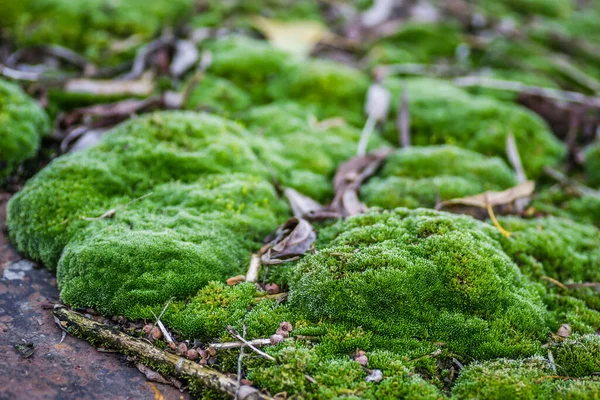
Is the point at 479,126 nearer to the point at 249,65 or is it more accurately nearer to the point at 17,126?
Answer: the point at 249,65

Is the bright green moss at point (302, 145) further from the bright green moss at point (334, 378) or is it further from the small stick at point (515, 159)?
the bright green moss at point (334, 378)

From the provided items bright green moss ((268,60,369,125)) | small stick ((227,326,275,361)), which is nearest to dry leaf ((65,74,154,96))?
bright green moss ((268,60,369,125))

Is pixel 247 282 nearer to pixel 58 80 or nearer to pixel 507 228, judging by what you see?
pixel 507 228

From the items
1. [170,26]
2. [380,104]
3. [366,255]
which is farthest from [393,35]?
[366,255]

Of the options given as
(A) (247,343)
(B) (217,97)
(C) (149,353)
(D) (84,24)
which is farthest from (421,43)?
(C) (149,353)

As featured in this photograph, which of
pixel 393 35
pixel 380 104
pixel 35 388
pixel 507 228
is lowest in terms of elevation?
pixel 35 388

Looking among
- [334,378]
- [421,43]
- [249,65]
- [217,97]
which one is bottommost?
[334,378]

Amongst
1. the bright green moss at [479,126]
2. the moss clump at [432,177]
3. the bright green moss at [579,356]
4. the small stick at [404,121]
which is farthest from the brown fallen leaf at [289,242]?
the bright green moss at [479,126]
